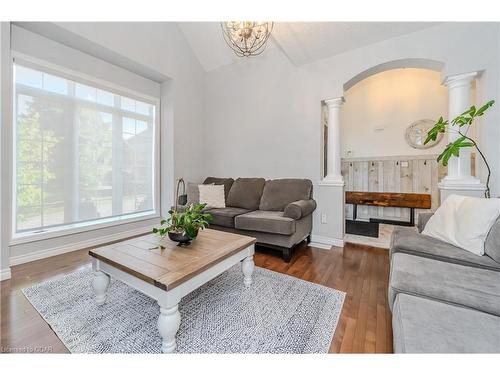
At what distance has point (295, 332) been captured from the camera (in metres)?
1.31

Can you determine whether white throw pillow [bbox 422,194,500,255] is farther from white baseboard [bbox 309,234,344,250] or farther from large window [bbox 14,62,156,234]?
Result: large window [bbox 14,62,156,234]

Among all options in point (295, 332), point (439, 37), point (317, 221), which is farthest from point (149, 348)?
point (439, 37)

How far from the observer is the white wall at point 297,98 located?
2.24 meters

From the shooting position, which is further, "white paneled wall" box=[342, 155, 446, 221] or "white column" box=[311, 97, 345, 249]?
"white paneled wall" box=[342, 155, 446, 221]

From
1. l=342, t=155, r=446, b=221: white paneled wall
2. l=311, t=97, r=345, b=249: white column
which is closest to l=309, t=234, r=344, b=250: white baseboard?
l=311, t=97, r=345, b=249: white column

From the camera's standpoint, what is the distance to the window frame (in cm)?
229

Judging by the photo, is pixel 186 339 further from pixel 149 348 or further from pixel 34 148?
pixel 34 148

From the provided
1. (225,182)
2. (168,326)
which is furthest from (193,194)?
(168,326)

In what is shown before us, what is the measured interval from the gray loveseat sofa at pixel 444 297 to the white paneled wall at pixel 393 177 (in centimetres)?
307

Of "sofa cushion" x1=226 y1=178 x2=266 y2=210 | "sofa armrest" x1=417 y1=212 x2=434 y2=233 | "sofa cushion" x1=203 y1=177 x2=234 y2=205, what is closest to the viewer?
"sofa armrest" x1=417 y1=212 x2=434 y2=233

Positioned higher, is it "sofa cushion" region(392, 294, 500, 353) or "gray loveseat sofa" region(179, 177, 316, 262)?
"gray loveseat sofa" region(179, 177, 316, 262)

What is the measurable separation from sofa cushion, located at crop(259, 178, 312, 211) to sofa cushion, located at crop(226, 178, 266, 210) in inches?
5.3

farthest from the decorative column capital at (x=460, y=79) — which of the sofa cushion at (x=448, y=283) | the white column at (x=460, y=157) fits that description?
the sofa cushion at (x=448, y=283)

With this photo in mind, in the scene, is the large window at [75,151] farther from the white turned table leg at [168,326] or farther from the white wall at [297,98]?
the white turned table leg at [168,326]
